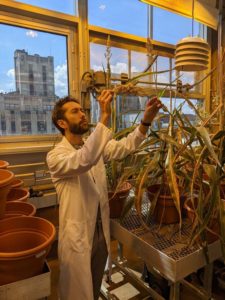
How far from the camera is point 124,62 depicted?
282cm

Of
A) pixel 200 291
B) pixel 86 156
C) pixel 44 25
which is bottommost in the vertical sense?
pixel 200 291

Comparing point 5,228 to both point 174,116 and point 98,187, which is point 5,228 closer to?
point 98,187

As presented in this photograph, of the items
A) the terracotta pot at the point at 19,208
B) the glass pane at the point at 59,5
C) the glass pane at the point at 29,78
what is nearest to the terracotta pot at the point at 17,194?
the terracotta pot at the point at 19,208

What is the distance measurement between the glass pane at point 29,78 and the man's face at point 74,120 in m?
1.00

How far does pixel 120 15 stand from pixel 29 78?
127 centimetres

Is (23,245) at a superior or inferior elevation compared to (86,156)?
→ inferior

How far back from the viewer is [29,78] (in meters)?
2.25

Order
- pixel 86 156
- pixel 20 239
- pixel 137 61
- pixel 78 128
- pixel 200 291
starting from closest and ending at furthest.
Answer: pixel 20 239 < pixel 86 156 < pixel 78 128 < pixel 200 291 < pixel 137 61

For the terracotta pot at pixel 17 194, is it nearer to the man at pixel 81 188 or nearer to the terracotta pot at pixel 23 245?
the man at pixel 81 188

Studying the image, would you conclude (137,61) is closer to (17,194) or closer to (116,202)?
(116,202)

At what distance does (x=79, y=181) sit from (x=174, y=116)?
1.93 ft

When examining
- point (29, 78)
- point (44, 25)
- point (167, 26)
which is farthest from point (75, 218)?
point (167, 26)

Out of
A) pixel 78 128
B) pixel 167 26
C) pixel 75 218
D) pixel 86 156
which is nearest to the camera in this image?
pixel 86 156

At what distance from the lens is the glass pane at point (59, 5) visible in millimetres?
2145
